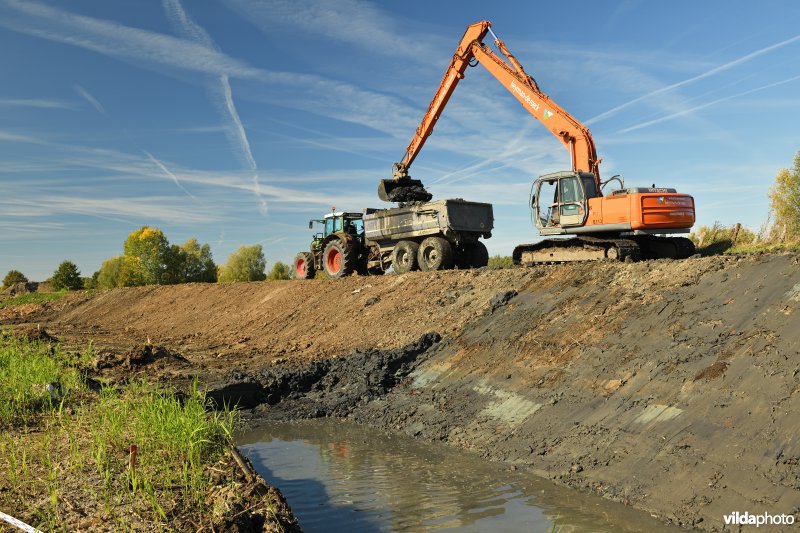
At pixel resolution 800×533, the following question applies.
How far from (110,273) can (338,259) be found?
95.9 ft

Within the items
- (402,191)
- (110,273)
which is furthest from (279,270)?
(402,191)

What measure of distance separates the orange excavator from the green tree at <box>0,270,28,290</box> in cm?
4844

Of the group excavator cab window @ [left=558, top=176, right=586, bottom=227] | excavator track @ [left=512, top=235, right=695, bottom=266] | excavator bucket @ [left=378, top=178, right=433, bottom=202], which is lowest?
excavator track @ [left=512, top=235, right=695, bottom=266]

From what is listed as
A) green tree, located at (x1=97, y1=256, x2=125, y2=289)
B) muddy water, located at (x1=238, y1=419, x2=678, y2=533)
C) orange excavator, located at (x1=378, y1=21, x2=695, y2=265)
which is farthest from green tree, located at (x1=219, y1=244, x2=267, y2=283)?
muddy water, located at (x1=238, y1=419, x2=678, y2=533)

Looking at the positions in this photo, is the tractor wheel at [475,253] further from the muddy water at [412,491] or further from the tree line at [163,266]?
the tree line at [163,266]

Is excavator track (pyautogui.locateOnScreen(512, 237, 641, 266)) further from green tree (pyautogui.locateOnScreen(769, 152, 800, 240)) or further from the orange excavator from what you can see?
green tree (pyautogui.locateOnScreen(769, 152, 800, 240))

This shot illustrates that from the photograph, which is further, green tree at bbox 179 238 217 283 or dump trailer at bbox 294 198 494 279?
green tree at bbox 179 238 217 283

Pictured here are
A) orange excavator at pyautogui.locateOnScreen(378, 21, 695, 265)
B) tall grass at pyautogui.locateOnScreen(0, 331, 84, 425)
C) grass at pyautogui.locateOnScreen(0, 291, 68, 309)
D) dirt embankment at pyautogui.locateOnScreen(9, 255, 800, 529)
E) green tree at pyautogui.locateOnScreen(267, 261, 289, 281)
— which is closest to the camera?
dirt embankment at pyautogui.locateOnScreen(9, 255, 800, 529)

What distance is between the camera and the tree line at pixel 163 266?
40.5m

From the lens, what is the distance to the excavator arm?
14.8 meters

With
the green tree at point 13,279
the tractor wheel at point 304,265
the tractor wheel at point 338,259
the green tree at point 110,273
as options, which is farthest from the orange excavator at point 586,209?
the green tree at point 13,279

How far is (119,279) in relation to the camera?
134ft

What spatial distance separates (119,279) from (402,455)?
128 feet

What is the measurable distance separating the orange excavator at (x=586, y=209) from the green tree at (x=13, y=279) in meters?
48.4
